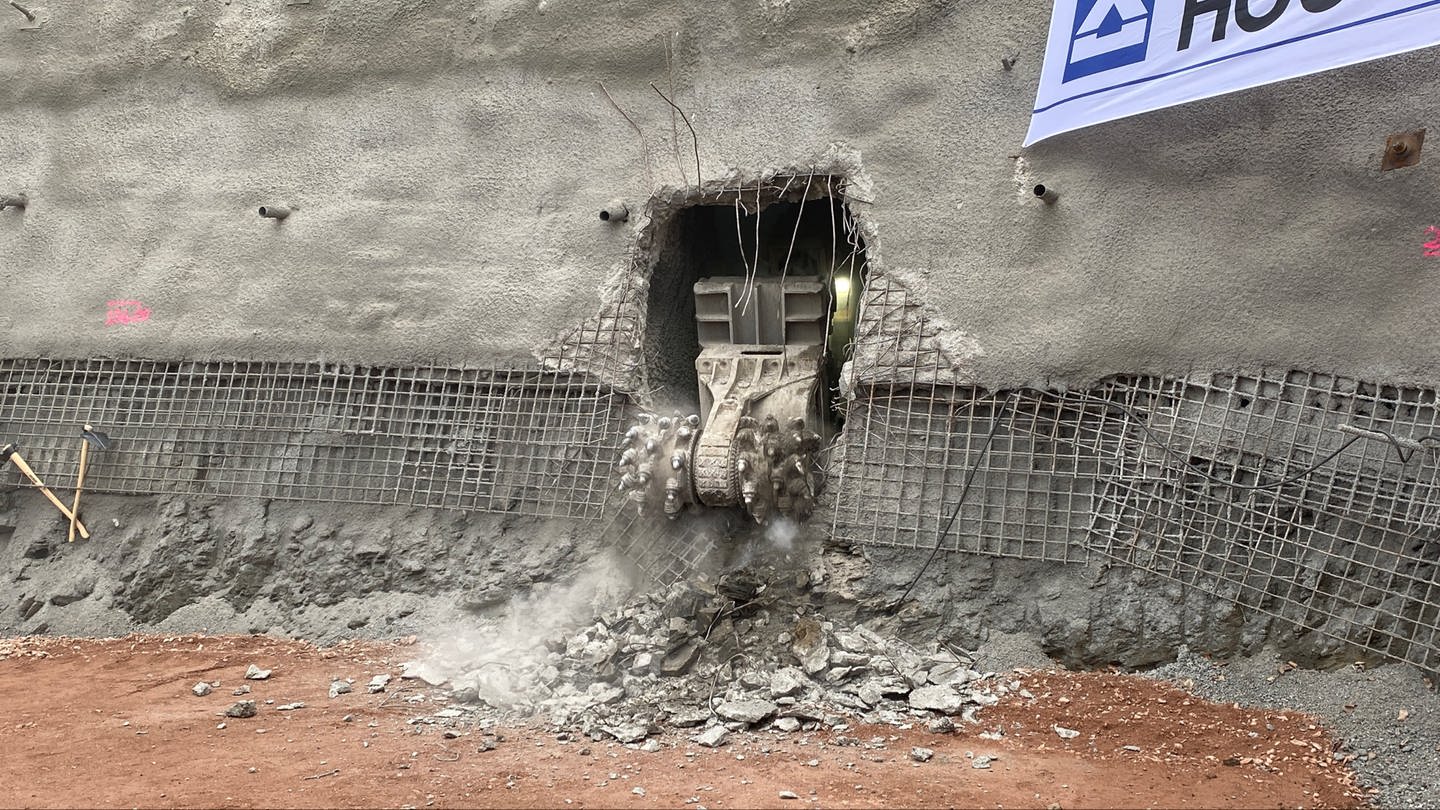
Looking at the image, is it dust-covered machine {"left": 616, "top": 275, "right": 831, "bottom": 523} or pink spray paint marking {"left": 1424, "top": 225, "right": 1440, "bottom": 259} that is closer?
pink spray paint marking {"left": 1424, "top": 225, "right": 1440, "bottom": 259}

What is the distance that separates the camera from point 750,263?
303 inches

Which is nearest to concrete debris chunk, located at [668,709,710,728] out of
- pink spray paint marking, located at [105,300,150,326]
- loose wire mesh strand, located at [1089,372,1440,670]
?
loose wire mesh strand, located at [1089,372,1440,670]

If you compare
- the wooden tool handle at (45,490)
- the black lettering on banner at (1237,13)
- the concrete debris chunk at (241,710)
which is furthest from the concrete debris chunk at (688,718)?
the wooden tool handle at (45,490)

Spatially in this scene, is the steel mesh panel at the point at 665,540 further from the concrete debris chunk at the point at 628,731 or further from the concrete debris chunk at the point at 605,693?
the concrete debris chunk at the point at 628,731

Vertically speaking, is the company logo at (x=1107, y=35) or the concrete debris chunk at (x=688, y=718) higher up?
the company logo at (x=1107, y=35)

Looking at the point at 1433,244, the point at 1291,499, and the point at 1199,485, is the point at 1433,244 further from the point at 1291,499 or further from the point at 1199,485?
the point at 1199,485

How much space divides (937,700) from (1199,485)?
1613 mm

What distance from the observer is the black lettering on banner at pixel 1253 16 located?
4891 mm

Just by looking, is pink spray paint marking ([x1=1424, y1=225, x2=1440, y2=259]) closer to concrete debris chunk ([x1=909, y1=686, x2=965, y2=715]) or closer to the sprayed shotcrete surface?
the sprayed shotcrete surface

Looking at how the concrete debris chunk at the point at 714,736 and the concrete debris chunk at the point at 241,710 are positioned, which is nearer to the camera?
the concrete debris chunk at the point at 714,736

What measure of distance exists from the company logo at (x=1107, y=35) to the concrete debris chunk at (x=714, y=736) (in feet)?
11.3

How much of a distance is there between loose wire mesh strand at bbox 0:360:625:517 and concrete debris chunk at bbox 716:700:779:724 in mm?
1711

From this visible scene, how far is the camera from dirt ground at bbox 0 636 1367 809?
4.12 meters

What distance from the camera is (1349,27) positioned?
470 centimetres
